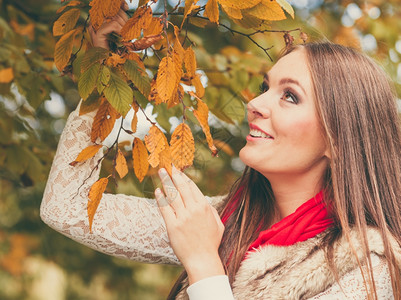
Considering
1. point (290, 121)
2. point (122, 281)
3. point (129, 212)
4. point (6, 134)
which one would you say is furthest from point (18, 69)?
point (122, 281)

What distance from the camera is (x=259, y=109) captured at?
5.15 feet

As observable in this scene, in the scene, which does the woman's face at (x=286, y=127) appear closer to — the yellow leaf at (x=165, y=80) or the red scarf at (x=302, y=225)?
the red scarf at (x=302, y=225)

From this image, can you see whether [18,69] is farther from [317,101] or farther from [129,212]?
[317,101]

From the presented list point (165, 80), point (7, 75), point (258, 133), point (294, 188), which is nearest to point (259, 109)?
point (258, 133)

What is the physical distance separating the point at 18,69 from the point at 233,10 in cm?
146

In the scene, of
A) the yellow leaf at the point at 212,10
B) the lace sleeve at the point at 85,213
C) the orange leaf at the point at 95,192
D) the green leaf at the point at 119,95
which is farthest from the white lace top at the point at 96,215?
the yellow leaf at the point at 212,10

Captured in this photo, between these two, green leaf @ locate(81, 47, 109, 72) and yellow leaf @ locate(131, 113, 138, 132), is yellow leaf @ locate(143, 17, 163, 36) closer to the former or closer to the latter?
green leaf @ locate(81, 47, 109, 72)

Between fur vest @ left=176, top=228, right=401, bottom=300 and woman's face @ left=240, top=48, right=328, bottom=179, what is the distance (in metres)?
0.24

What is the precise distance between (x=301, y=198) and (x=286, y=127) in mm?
283

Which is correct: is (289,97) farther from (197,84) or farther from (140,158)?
(140,158)

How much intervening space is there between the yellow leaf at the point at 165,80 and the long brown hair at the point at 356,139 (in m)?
0.59

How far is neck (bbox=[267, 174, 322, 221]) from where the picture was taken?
167cm

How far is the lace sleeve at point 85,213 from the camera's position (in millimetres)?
1592

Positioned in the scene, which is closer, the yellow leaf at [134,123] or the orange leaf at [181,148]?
the orange leaf at [181,148]
